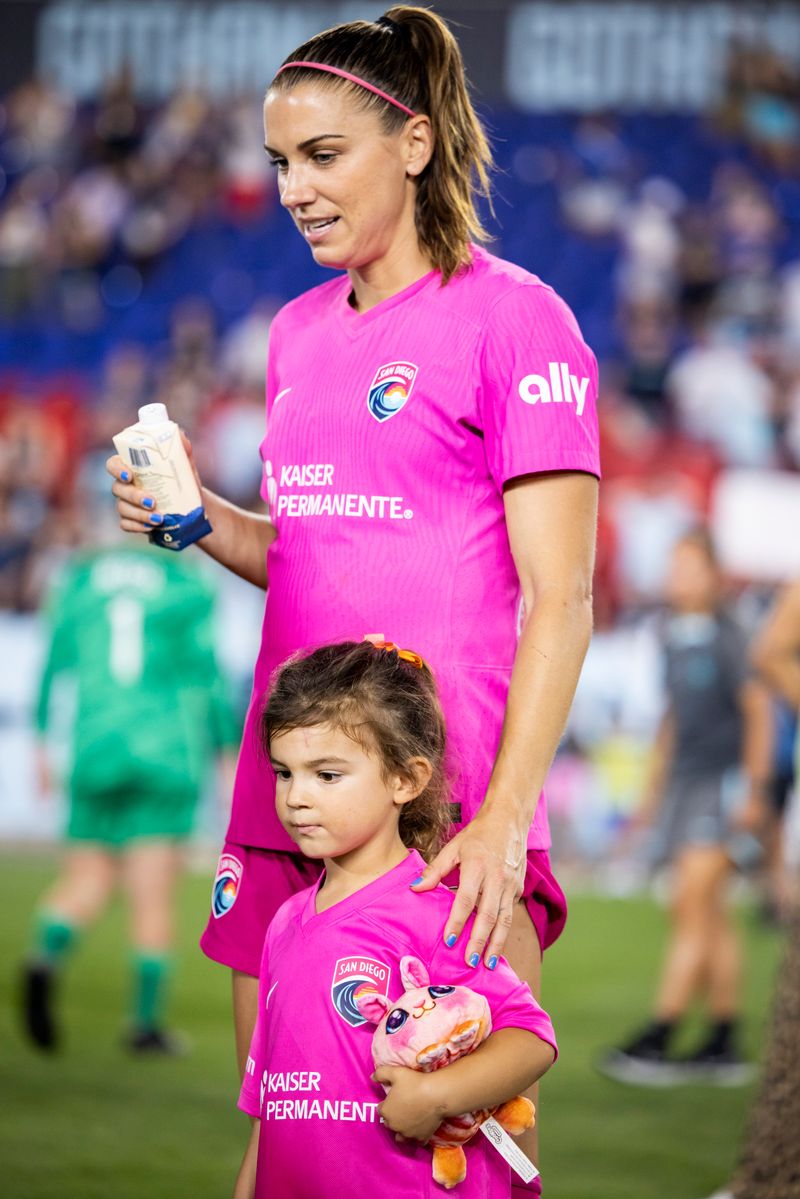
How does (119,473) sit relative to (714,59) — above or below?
below

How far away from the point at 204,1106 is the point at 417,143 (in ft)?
12.4

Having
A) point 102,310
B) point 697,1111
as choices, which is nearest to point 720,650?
point 697,1111

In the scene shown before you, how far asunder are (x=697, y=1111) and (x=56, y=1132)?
2.09m

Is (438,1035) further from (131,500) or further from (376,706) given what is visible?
(131,500)

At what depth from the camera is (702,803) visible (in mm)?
6680

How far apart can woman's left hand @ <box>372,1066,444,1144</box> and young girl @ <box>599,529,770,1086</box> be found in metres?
4.04

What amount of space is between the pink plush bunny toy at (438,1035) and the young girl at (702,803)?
3934mm

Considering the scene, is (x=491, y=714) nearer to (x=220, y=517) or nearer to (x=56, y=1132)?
(x=220, y=517)

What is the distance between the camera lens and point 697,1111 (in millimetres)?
5590

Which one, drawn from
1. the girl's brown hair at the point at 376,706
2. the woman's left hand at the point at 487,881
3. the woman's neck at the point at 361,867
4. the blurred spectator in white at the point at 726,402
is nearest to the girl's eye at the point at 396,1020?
the woman's left hand at the point at 487,881

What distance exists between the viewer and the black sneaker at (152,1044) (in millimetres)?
6129

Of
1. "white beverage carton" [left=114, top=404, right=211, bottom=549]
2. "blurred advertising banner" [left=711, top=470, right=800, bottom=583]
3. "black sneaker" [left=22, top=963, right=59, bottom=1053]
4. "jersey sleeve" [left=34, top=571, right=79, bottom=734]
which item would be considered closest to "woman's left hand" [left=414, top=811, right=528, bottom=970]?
"white beverage carton" [left=114, top=404, right=211, bottom=549]

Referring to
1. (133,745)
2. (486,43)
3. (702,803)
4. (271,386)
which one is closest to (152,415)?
(271,386)

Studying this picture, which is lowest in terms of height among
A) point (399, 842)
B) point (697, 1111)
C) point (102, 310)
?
point (697, 1111)
